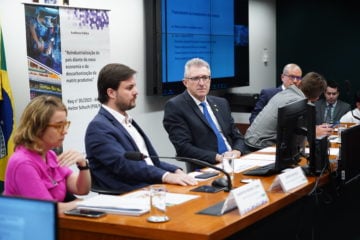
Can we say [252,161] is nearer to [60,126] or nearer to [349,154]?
[349,154]

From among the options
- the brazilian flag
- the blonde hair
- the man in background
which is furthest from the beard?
the man in background

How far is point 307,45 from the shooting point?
8.80 metres

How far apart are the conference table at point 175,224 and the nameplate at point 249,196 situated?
0.02m

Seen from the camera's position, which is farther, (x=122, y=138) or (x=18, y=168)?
(x=122, y=138)

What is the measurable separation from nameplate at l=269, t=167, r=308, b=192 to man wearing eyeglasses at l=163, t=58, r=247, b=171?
1063 mm

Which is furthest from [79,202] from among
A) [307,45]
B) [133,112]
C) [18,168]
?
[307,45]

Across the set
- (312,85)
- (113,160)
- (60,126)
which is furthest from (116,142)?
(312,85)

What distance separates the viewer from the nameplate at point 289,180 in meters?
2.93

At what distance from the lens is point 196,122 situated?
4285 millimetres

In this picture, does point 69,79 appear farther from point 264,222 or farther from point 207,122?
point 264,222

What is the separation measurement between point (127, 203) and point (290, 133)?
3.75 feet

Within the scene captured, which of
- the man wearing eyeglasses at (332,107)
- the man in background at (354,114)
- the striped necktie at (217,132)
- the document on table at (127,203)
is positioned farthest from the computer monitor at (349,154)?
the man wearing eyeglasses at (332,107)

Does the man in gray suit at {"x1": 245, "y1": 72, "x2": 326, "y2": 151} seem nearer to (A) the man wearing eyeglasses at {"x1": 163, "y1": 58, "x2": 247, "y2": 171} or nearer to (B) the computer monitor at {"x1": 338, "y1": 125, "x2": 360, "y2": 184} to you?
(A) the man wearing eyeglasses at {"x1": 163, "y1": 58, "x2": 247, "y2": 171}

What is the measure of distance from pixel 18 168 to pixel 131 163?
86 centimetres
